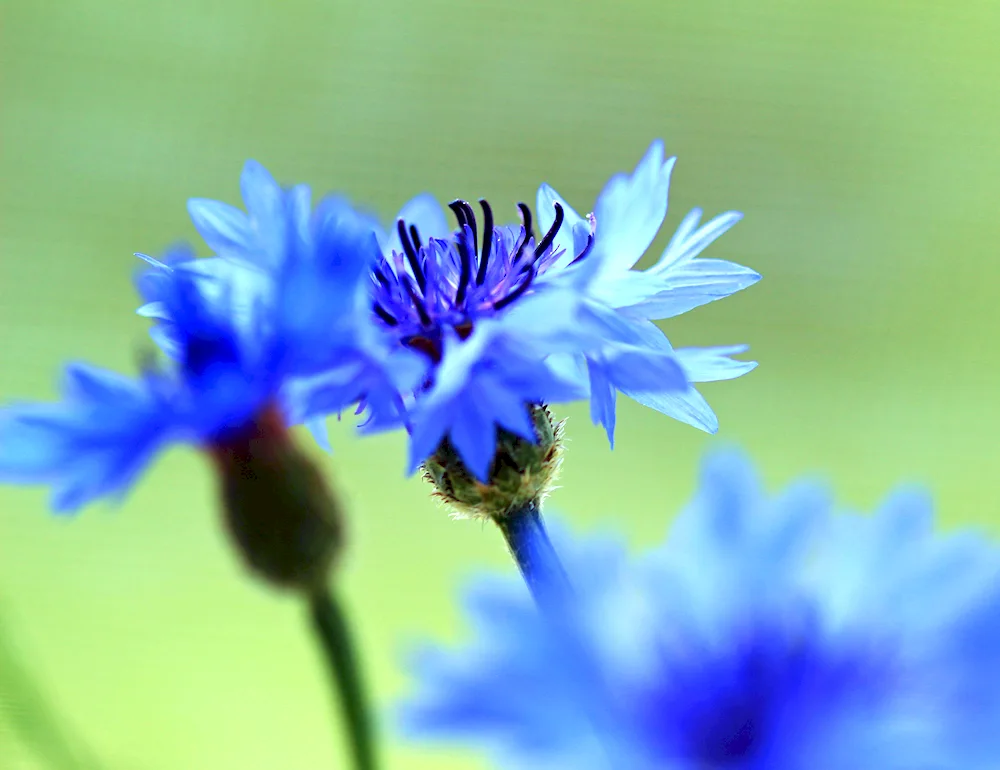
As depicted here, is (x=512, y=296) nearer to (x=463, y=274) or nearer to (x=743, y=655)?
(x=463, y=274)

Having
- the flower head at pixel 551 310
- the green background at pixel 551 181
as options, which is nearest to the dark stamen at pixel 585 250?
the flower head at pixel 551 310

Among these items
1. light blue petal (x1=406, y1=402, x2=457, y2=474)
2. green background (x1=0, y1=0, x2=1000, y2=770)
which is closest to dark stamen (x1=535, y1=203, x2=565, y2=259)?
light blue petal (x1=406, y1=402, x2=457, y2=474)

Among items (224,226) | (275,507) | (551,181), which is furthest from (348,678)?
(551,181)

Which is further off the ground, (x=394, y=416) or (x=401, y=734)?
(x=394, y=416)

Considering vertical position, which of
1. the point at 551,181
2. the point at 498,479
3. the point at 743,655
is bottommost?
the point at 743,655

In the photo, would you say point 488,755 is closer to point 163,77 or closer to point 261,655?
point 261,655

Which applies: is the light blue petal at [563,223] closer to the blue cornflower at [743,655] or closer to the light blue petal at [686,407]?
the light blue petal at [686,407]

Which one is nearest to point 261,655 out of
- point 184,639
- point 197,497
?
point 184,639
